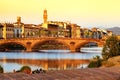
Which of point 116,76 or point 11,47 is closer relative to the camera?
point 116,76

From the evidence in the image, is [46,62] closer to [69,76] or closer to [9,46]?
[69,76]

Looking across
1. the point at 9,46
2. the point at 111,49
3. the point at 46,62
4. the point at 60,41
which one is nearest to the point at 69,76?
the point at 111,49

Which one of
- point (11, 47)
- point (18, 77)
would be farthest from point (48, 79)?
point (11, 47)

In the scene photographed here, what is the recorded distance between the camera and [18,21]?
411ft

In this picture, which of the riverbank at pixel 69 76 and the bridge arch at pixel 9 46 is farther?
the bridge arch at pixel 9 46

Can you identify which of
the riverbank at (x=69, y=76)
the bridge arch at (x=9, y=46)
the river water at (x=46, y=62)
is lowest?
the river water at (x=46, y=62)

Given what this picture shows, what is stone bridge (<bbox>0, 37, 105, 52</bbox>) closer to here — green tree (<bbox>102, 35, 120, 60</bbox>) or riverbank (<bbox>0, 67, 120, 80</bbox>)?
green tree (<bbox>102, 35, 120, 60</bbox>)

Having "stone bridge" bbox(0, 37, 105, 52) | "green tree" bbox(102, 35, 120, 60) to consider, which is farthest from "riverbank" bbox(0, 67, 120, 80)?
"stone bridge" bbox(0, 37, 105, 52)

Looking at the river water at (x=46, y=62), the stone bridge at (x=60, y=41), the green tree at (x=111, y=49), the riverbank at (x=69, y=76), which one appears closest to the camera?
the riverbank at (x=69, y=76)

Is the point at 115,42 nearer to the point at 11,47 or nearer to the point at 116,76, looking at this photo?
the point at 116,76

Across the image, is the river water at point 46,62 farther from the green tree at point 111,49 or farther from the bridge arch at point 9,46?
Answer: the bridge arch at point 9,46

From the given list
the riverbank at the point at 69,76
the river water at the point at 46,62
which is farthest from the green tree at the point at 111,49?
the riverbank at the point at 69,76

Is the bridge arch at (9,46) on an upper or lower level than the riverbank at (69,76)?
lower

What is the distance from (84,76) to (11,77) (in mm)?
1376
